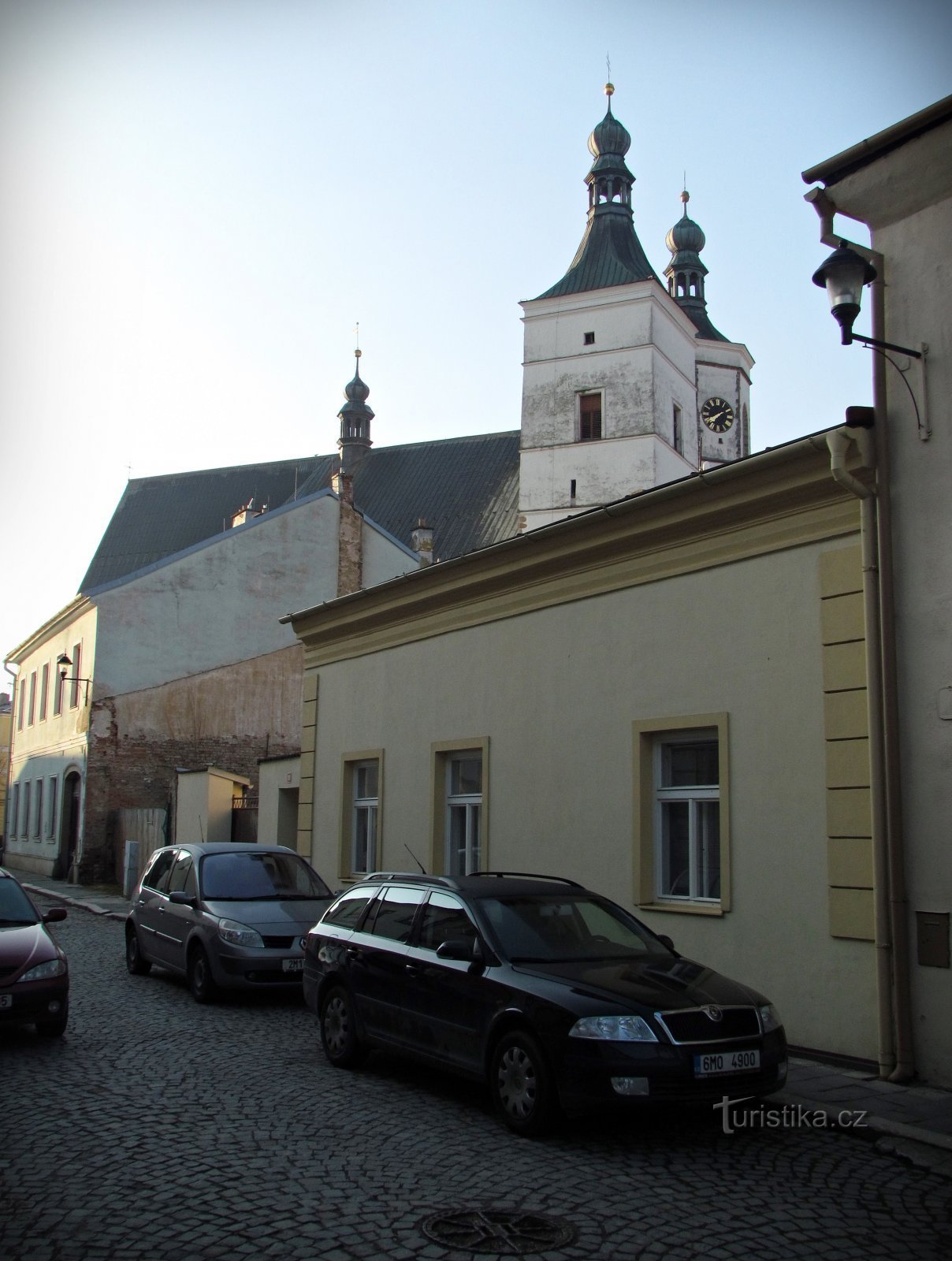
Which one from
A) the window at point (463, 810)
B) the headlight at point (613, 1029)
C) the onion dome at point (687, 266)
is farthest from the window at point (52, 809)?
the onion dome at point (687, 266)

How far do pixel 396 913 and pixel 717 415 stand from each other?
174ft

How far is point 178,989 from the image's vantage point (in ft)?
42.9

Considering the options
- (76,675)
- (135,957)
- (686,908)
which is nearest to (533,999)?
(686,908)

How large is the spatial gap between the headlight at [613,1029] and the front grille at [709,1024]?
0.11 metres

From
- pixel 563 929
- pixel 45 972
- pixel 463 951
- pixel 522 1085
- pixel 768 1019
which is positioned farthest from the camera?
pixel 45 972

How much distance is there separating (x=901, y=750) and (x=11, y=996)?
23.0 ft

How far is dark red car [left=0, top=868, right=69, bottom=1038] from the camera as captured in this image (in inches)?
372

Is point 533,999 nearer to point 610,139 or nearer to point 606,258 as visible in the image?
point 606,258

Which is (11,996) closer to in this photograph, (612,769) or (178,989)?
(178,989)

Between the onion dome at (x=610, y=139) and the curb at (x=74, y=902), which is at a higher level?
the onion dome at (x=610, y=139)

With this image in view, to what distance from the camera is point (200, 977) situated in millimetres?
12203

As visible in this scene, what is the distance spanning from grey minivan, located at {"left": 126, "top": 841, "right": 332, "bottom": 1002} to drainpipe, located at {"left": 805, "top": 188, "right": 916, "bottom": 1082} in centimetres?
545

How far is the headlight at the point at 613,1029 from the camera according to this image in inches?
263

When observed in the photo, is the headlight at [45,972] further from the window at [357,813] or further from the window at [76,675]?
→ the window at [76,675]
